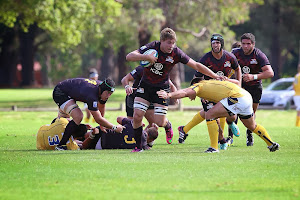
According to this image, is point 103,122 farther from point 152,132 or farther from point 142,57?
point 142,57

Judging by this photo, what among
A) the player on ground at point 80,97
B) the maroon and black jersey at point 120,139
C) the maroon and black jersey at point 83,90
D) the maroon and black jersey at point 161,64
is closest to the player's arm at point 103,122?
the player on ground at point 80,97

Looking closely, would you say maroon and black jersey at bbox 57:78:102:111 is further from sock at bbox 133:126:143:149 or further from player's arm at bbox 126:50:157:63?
player's arm at bbox 126:50:157:63

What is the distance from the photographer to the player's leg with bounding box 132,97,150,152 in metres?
12.9

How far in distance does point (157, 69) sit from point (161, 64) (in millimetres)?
150

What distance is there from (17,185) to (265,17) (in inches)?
2542

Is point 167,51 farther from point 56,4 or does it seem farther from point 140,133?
point 56,4

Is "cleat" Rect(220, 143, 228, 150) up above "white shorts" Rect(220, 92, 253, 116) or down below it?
below

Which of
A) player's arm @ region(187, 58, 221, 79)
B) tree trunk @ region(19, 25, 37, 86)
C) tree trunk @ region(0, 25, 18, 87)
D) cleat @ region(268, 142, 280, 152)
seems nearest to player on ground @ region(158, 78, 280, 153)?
player's arm @ region(187, 58, 221, 79)

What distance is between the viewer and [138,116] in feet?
42.3

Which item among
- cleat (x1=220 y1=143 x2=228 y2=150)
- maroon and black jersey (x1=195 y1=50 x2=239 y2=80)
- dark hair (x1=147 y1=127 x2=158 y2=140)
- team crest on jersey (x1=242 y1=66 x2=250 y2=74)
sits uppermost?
maroon and black jersey (x1=195 y1=50 x2=239 y2=80)

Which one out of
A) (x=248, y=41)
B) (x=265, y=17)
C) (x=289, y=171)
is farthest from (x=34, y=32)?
(x=289, y=171)

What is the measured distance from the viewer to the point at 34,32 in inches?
2381

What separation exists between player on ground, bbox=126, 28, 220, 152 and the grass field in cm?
75

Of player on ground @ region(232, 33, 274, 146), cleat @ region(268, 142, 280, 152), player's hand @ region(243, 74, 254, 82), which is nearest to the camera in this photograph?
cleat @ region(268, 142, 280, 152)
